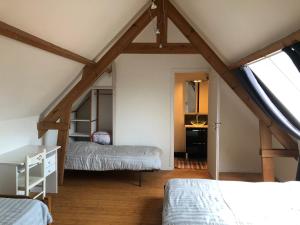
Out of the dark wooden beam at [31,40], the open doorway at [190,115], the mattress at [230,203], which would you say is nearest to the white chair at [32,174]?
the dark wooden beam at [31,40]

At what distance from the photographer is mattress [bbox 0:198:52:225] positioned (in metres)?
2.07

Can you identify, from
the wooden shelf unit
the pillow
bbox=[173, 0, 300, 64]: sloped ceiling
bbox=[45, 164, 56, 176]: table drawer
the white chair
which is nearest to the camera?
bbox=[173, 0, 300, 64]: sloped ceiling

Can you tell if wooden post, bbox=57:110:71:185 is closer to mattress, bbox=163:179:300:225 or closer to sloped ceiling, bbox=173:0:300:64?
mattress, bbox=163:179:300:225

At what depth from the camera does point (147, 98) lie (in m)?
→ 5.35

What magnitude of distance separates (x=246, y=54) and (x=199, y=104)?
10.7 ft

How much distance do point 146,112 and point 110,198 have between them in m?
1.98

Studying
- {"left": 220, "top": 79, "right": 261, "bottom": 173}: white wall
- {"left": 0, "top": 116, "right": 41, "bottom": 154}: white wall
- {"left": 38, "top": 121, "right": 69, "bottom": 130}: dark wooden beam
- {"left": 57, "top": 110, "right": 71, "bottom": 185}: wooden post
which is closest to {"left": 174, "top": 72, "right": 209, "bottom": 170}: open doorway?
{"left": 220, "top": 79, "right": 261, "bottom": 173}: white wall

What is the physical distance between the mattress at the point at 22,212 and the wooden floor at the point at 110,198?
895 millimetres

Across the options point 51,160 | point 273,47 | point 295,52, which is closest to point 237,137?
point 273,47

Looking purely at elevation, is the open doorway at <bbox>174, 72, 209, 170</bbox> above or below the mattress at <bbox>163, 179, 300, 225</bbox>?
above

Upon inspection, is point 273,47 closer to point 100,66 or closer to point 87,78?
point 100,66

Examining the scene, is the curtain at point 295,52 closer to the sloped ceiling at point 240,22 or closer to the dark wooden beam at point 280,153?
the sloped ceiling at point 240,22

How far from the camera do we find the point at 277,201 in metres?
2.57

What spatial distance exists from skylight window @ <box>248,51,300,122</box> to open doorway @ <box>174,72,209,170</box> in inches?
103
